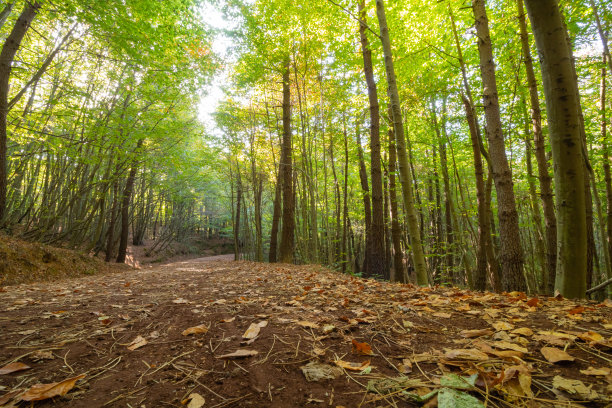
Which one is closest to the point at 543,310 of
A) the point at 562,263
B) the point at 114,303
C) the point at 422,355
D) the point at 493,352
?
the point at 562,263

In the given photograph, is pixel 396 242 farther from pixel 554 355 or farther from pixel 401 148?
pixel 554 355

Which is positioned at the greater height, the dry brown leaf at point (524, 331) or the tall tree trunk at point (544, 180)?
the tall tree trunk at point (544, 180)

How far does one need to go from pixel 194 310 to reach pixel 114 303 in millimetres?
1163

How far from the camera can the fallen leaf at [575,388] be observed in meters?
0.91

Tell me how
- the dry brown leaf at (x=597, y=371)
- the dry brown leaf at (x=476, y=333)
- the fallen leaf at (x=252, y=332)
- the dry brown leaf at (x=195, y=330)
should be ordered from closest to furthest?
the dry brown leaf at (x=597, y=371) → the dry brown leaf at (x=476, y=333) → the fallen leaf at (x=252, y=332) → the dry brown leaf at (x=195, y=330)

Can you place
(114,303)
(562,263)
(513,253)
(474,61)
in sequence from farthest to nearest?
1. (474,61)
2. (513,253)
3. (114,303)
4. (562,263)

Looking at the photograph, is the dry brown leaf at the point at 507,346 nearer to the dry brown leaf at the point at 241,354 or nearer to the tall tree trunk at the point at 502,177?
the dry brown leaf at the point at 241,354

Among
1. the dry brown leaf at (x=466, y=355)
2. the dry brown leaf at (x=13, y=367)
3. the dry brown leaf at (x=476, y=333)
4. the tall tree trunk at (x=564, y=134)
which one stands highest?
the tall tree trunk at (x=564, y=134)

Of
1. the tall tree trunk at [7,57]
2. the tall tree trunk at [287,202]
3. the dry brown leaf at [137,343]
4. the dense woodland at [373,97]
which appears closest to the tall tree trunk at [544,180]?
the dense woodland at [373,97]

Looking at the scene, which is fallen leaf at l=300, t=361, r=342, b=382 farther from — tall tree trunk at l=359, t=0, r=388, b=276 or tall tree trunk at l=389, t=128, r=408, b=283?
tall tree trunk at l=389, t=128, r=408, b=283

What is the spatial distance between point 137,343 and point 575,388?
2.19 metres

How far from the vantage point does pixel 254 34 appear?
8.30m

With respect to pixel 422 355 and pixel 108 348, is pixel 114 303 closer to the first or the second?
pixel 108 348

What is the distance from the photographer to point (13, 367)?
4.40ft
